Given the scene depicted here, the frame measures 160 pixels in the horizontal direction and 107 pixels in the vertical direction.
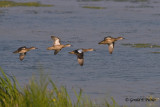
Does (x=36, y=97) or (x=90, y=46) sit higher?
(x=90, y=46)

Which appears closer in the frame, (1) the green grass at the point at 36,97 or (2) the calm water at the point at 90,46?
(1) the green grass at the point at 36,97

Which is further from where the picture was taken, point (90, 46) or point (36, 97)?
point (90, 46)

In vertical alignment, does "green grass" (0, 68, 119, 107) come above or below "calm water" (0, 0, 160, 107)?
below

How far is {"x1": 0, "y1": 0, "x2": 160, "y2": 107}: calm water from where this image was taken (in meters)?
18.8

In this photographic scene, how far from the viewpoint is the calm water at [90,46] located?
1883 centimetres

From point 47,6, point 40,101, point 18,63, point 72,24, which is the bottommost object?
point 40,101

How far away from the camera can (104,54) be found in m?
26.1

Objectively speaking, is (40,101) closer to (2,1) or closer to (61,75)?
(61,75)

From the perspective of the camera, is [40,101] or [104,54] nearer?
[40,101]

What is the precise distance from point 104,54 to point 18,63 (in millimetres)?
4548

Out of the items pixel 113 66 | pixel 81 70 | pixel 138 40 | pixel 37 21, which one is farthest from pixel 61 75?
pixel 37 21

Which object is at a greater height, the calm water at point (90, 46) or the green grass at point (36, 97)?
the calm water at point (90, 46)

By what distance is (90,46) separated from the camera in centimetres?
2852

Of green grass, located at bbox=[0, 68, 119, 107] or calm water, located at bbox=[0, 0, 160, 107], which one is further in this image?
calm water, located at bbox=[0, 0, 160, 107]
